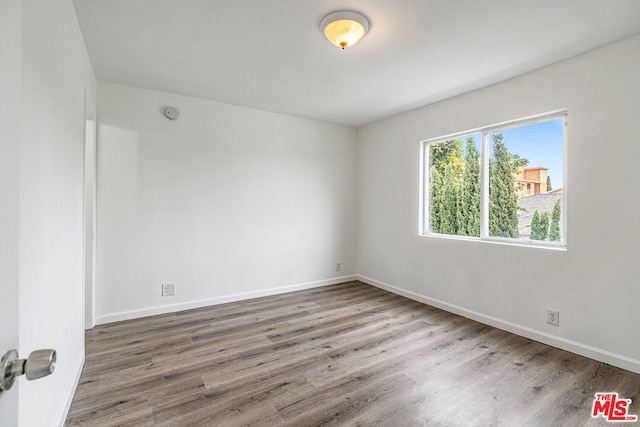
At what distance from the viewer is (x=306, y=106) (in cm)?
382

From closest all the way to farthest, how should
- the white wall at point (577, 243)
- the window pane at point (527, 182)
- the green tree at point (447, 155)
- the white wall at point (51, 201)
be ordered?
the white wall at point (51, 201) → the white wall at point (577, 243) → the window pane at point (527, 182) → the green tree at point (447, 155)

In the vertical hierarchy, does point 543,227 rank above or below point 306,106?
below

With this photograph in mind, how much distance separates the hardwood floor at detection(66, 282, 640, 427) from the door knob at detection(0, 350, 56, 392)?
1.48 meters

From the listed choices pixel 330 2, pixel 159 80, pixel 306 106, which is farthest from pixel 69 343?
pixel 306 106

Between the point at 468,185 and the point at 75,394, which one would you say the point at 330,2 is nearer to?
the point at 468,185

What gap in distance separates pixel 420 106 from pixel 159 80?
9.86 ft

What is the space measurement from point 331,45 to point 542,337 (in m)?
3.14

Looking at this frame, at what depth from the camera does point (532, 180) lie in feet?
9.53

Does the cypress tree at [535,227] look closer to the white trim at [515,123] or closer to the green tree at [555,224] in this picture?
the green tree at [555,224]

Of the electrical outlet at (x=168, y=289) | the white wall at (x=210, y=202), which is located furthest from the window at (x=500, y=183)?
the electrical outlet at (x=168, y=289)

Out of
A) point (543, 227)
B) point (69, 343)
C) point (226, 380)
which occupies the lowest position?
point (226, 380)

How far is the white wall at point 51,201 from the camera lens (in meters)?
1.19

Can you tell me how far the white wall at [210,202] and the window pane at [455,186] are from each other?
55.3 inches

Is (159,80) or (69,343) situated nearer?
(69,343)
